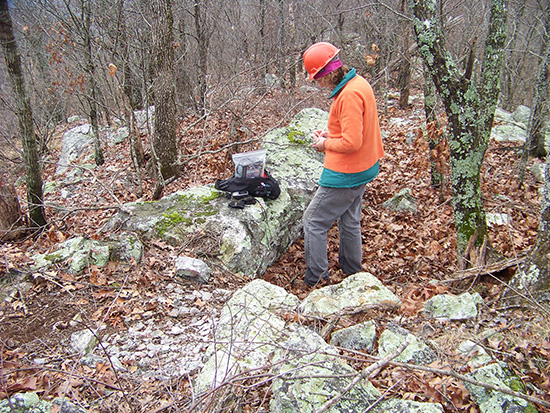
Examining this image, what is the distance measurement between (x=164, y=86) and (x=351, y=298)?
6120mm

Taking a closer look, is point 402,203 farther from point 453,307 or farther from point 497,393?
point 497,393

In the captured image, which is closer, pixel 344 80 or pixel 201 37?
pixel 344 80

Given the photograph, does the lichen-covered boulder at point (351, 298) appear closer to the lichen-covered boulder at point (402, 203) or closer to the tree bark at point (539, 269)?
the tree bark at point (539, 269)

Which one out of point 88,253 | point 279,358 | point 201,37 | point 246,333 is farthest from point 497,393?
point 201,37

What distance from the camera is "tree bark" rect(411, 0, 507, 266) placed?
346 centimetres

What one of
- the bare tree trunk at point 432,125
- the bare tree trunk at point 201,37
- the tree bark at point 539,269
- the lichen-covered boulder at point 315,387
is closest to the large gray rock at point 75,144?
the bare tree trunk at point 201,37

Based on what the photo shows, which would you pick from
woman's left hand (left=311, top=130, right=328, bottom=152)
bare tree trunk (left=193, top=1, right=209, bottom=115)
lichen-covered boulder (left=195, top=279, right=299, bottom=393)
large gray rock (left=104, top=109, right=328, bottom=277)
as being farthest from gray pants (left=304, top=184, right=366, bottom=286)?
bare tree trunk (left=193, top=1, right=209, bottom=115)

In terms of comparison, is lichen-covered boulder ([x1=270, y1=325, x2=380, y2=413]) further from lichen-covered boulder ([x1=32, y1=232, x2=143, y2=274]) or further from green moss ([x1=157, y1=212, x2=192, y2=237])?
green moss ([x1=157, y1=212, x2=192, y2=237])

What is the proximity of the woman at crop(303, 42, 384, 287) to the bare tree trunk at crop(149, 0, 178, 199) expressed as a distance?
364 centimetres

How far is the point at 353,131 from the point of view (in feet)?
10.9

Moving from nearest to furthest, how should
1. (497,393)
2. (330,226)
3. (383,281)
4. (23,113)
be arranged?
(497,393) → (330,226) → (383,281) → (23,113)

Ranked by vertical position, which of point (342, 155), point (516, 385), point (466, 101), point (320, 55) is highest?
point (320, 55)

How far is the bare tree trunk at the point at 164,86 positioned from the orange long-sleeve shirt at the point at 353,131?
3.91 m

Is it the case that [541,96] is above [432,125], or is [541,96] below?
above
